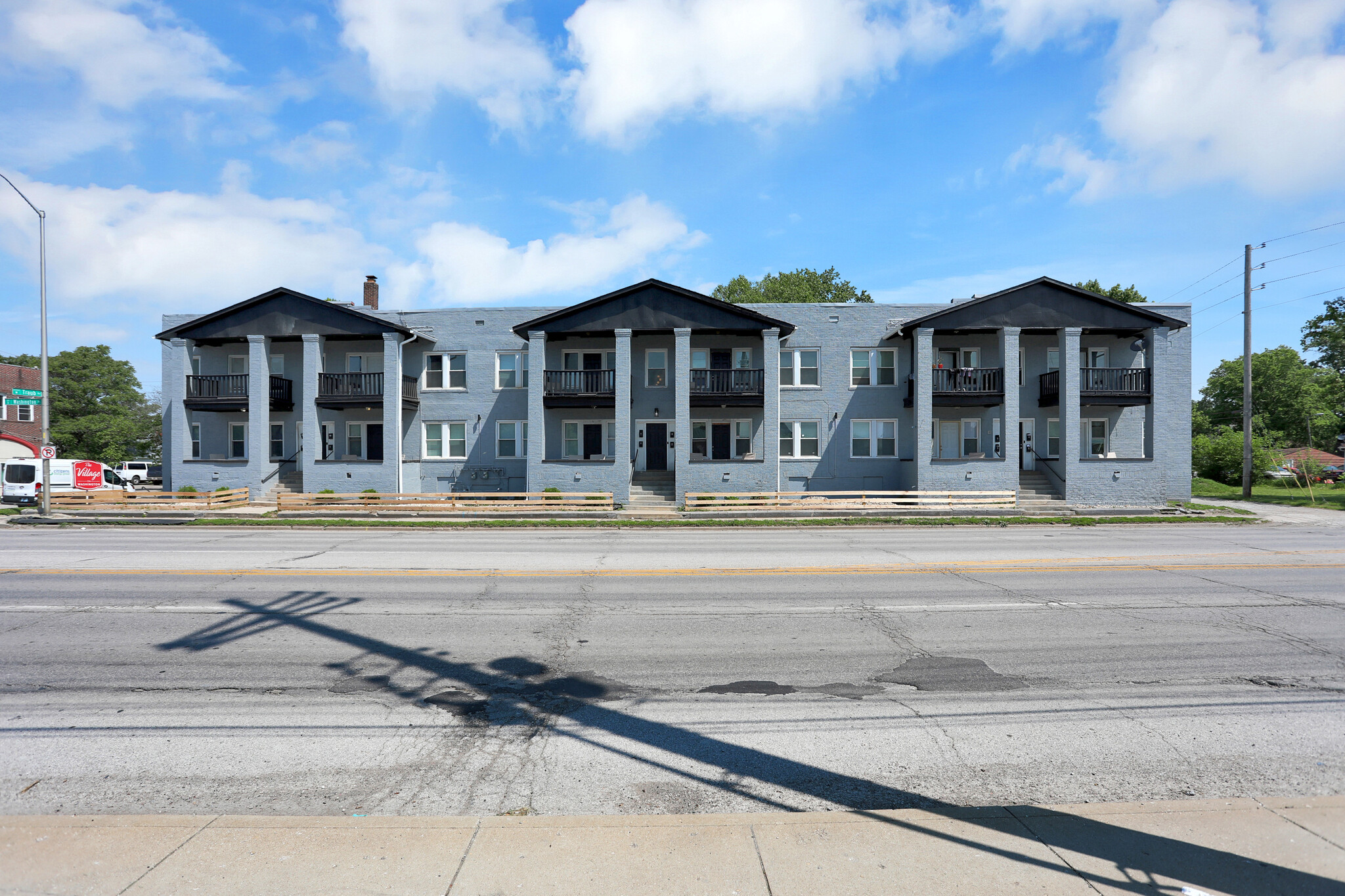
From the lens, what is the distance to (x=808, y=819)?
3832mm

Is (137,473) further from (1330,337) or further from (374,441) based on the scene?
(1330,337)

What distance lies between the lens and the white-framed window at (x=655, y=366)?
1169 inches

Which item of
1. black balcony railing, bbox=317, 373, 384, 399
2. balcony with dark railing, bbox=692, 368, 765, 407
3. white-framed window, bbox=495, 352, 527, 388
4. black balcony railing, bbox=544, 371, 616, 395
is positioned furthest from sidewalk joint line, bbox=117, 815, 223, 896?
black balcony railing, bbox=317, 373, 384, 399

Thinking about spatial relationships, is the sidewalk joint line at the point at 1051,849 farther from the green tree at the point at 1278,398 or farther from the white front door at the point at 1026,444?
the green tree at the point at 1278,398

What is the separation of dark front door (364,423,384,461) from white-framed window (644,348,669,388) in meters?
12.9

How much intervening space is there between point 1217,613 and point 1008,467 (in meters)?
19.2

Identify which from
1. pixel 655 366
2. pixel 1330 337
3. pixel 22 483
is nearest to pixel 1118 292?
pixel 1330 337

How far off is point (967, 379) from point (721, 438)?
1100 cm

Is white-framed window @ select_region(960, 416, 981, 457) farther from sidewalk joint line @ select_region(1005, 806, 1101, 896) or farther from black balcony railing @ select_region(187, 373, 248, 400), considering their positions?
black balcony railing @ select_region(187, 373, 248, 400)

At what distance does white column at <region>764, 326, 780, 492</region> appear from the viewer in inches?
1075

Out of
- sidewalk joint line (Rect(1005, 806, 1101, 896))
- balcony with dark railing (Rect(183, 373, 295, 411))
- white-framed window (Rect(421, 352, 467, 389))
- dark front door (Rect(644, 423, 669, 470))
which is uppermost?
white-framed window (Rect(421, 352, 467, 389))

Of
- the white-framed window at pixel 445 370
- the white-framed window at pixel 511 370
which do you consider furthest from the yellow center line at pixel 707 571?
the white-framed window at pixel 445 370

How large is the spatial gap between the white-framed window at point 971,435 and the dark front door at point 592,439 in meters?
16.7

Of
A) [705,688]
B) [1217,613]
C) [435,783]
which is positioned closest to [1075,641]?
[1217,613]
